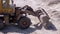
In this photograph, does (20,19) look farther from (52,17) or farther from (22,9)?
(52,17)

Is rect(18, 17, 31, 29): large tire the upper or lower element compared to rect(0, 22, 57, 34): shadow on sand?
upper

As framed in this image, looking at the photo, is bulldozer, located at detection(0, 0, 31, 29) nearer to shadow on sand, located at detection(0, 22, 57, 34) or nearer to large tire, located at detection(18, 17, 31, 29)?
large tire, located at detection(18, 17, 31, 29)

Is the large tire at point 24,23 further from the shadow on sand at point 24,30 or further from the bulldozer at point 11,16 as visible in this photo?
the shadow on sand at point 24,30

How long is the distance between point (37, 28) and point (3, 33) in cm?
259

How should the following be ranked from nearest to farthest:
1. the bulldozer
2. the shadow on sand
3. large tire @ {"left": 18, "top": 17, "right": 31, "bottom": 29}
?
the bulldozer, the shadow on sand, large tire @ {"left": 18, "top": 17, "right": 31, "bottom": 29}

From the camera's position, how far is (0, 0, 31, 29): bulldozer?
13148 mm

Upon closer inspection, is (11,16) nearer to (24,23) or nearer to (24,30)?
(24,23)

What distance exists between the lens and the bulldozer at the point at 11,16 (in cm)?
1315

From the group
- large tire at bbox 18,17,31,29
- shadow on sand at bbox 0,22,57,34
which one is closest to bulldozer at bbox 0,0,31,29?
large tire at bbox 18,17,31,29

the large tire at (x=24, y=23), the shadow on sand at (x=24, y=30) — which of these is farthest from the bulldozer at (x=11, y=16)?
the shadow on sand at (x=24, y=30)

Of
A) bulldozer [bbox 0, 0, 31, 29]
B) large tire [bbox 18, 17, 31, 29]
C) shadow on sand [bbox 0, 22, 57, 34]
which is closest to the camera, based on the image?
bulldozer [bbox 0, 0, 31, 29]

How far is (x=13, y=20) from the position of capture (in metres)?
14.2

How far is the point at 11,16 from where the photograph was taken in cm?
Result: 1413

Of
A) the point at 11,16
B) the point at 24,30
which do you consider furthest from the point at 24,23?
the point at 11,16
